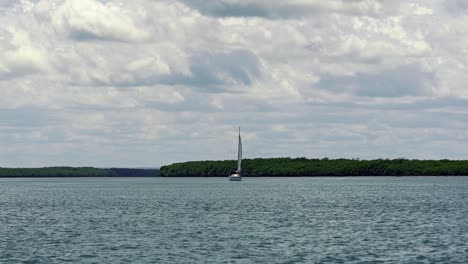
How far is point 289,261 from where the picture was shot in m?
58.8

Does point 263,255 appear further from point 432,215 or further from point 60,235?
point 432,215

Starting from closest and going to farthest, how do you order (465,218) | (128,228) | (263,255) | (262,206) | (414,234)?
(263,255) → (414,234) → (128,228) → (465,218) → (262,206)

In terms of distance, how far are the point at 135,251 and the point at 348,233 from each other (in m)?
22.3

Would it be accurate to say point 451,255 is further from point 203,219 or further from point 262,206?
point 262,206

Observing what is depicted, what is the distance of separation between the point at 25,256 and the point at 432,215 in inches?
2164

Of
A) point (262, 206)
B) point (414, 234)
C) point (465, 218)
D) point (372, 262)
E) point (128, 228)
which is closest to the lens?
point (372, 262)

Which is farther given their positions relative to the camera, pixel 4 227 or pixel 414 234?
pixel 4 227

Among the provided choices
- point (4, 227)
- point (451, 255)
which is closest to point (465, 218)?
point (451, 255)

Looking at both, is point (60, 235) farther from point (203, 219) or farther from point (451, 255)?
point (451, 255)

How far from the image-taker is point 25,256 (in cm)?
6231

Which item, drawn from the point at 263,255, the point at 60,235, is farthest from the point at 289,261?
the point at 60,235

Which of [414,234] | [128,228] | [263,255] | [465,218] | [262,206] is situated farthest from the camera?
[262,206]

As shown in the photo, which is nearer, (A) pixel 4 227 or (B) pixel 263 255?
(B) pixel 263 255

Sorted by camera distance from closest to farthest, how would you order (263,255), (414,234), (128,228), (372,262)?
(372,262) → (263,255) → (414,234) → (128,228)
